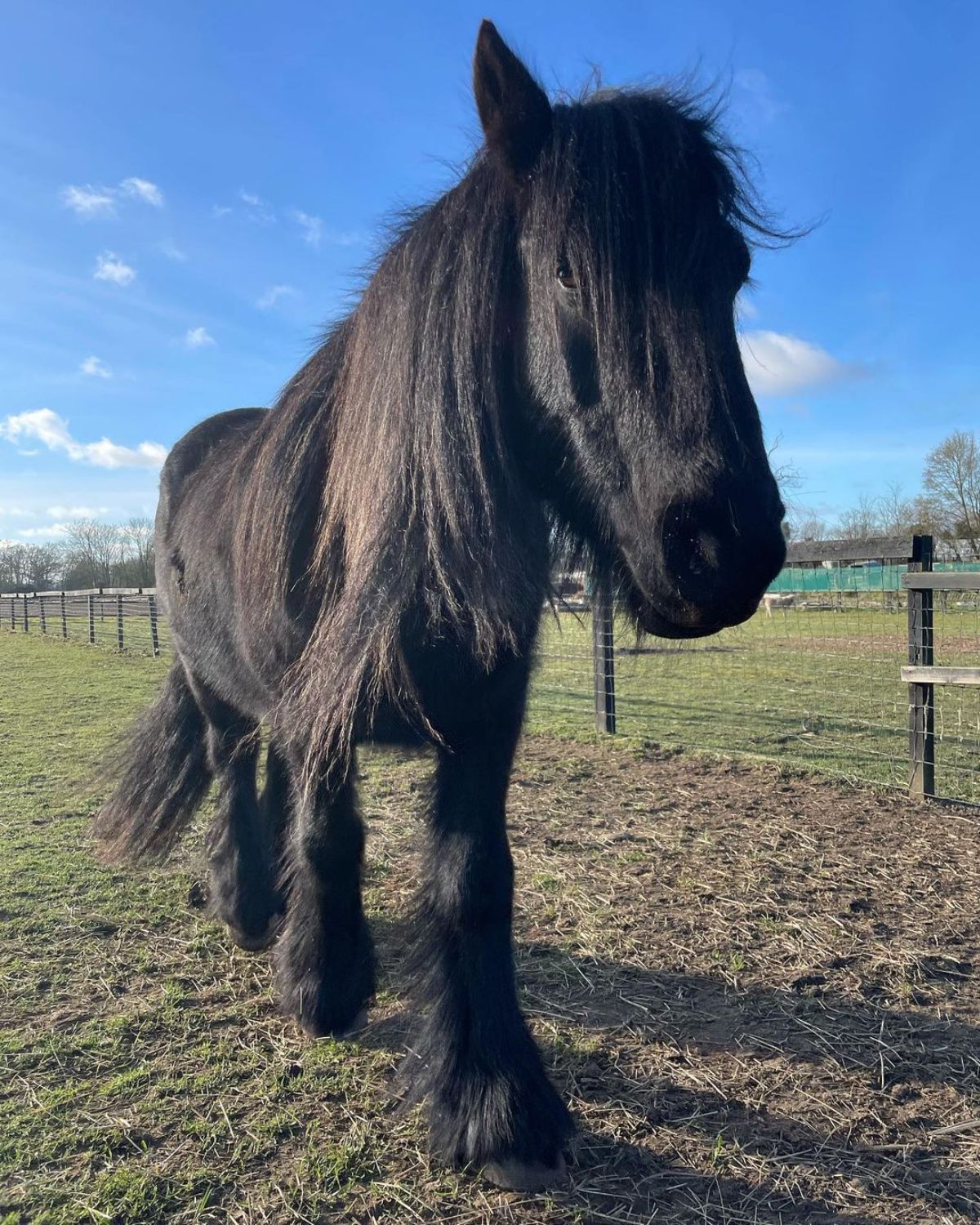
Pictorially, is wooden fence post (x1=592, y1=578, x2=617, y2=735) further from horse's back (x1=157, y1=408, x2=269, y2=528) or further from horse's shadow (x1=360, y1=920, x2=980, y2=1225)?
horse's shadow (x1=360, y1=920, x2=980, y2=1225)

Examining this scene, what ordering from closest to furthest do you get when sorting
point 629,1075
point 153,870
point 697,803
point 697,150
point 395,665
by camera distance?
point 697,150 < point 395,665 < point 629,1075 < point 153,870 < point 697,803

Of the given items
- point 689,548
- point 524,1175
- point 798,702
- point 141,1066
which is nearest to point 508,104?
point 689,548

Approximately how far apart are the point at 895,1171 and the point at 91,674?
13365mm

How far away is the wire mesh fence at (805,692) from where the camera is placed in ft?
19.2

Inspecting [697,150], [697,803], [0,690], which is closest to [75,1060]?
[697,150]

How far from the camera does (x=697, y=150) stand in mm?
1605

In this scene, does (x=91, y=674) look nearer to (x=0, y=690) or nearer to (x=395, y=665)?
(x=0, y=690)

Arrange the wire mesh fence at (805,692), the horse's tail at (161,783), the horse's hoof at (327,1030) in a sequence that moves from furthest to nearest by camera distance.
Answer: the wire mesh fence at (805,692)
the horse's tail at (161,783)
the horse's hoof at (327,1030)

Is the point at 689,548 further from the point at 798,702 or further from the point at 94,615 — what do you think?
the point at 94,615

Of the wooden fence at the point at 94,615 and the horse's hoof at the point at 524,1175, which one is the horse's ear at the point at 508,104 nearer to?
the horse's hoof at the point at 524,1175

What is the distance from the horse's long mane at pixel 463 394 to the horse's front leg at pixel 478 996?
43 cm

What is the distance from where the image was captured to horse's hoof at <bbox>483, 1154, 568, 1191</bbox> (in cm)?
184

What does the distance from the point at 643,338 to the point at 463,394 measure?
42 centimetres

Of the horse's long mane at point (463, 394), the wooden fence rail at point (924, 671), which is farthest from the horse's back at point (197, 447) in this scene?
the wooden fence rail at point (924, 671)
